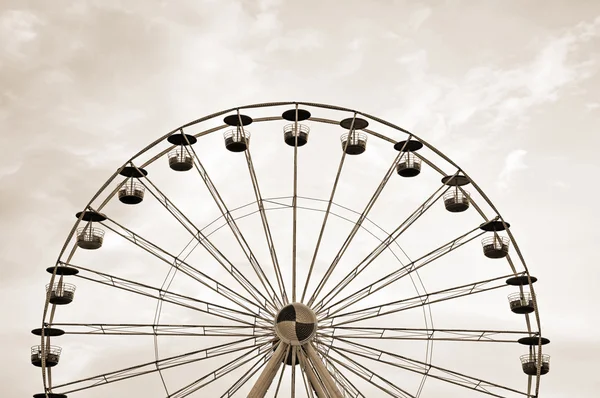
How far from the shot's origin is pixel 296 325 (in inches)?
1282

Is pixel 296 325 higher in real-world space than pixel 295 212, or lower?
lower

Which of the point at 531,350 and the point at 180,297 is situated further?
the point at 531,350

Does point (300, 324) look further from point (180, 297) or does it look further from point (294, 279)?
point (180, 297)

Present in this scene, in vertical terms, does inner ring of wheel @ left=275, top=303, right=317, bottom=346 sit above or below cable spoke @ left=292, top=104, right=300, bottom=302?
below

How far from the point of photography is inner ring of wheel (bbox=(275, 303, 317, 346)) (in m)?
32.6

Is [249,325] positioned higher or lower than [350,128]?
lower

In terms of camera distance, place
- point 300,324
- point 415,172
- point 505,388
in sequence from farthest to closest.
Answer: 1. point 415,172
2. point 505,388
3. point 300,324

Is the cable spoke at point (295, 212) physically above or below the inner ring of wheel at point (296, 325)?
above

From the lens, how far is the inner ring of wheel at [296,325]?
3256cm

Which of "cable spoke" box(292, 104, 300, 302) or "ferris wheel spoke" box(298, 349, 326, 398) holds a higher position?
"cable spoke" box(292, 104, 300, 302)

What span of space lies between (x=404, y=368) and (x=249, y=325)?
18.4 ft

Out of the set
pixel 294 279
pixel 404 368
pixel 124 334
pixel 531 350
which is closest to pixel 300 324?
pixel 294 279

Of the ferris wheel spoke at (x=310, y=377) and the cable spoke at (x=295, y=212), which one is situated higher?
the cable spoke at (x=295, y=212)

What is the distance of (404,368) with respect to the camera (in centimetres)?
3447
